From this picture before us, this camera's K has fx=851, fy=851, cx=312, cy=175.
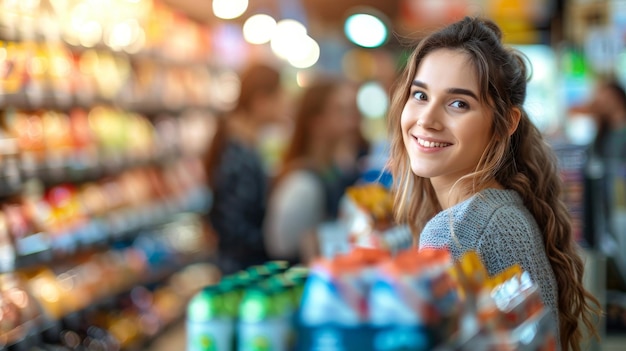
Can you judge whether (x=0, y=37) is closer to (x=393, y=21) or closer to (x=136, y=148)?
(x=136, y=148)

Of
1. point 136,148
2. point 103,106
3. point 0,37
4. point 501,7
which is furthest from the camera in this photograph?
point 501,7

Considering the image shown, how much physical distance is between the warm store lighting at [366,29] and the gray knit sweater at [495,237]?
25.5 ft

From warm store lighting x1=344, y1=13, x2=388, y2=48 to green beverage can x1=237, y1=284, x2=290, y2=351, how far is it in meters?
8.28

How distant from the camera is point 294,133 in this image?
5.08m

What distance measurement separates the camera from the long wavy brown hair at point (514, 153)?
224 cm

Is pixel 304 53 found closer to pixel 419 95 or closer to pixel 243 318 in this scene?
pixel 419 95

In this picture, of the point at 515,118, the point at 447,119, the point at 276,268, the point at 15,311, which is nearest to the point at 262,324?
the point at 276,268

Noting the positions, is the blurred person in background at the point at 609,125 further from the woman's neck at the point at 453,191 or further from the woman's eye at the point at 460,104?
the woman's eye at the point at 460,104

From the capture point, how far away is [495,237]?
206cm

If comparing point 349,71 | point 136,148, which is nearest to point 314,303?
point 136,148

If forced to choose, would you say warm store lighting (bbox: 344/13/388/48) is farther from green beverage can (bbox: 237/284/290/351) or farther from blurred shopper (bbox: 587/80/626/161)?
green beverage can (bbox: 237/284/290/351)

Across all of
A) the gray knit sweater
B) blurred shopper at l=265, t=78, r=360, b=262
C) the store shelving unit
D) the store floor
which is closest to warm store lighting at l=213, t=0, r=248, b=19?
the store shelving unit

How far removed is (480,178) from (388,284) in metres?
0.76

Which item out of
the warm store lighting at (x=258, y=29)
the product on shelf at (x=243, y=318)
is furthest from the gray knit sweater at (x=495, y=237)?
the warm store lighting at (x=258, y=29)
